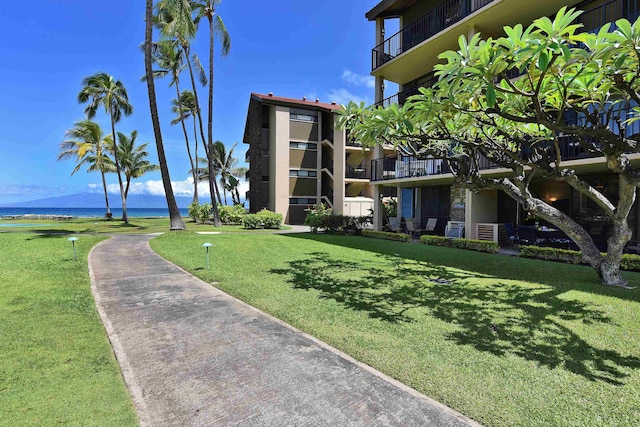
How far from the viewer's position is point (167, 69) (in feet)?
100.0

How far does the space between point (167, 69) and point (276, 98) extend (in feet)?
37.0

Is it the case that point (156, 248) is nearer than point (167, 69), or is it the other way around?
point (156, 248)

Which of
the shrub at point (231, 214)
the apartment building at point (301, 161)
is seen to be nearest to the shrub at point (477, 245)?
the apartment building at point (301, 161)

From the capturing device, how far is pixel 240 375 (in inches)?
133

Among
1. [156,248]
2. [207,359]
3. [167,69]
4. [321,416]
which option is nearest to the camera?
[321,416]

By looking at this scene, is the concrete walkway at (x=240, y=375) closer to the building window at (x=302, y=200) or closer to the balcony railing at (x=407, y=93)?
the balcony railing at (x=407, y=93)

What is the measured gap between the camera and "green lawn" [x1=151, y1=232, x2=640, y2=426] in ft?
9.72

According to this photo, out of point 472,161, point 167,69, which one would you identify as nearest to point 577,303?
point 472,161

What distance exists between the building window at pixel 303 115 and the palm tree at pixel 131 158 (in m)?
19.6

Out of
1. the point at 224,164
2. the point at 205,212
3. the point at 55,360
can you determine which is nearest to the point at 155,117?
the point at 205,212

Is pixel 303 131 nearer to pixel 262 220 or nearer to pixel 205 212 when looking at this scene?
pixel 262 220

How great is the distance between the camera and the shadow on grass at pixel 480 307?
12.5 ft

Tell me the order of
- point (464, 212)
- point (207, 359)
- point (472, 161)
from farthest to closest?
point (464, 212) → point (472, 161) → point (207, 359)

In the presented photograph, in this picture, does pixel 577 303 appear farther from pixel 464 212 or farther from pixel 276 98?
pixel 276 98
